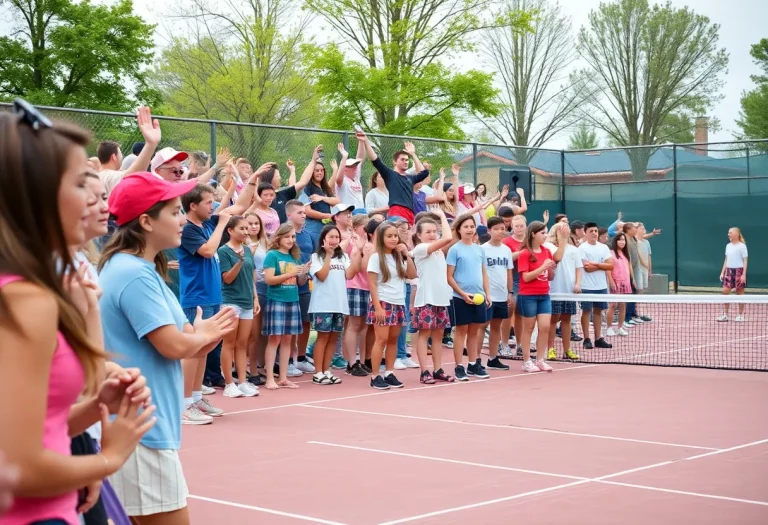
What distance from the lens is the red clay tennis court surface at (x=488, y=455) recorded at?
6.17 m

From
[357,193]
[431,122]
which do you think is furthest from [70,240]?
[431,122]

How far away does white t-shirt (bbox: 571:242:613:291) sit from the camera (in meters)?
15.9

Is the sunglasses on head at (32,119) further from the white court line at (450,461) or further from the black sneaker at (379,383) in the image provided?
the black sneaker at (379,383)

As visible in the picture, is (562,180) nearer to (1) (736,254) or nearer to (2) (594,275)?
(1) (736,254)

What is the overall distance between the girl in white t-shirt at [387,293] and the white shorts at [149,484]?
814cm

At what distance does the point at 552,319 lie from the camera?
14.5m

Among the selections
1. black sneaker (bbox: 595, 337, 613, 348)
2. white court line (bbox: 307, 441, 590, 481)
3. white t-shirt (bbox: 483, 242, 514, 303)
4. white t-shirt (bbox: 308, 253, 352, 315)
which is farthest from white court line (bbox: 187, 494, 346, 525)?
black sneaker (bbox: 595, 337, 613, 348)

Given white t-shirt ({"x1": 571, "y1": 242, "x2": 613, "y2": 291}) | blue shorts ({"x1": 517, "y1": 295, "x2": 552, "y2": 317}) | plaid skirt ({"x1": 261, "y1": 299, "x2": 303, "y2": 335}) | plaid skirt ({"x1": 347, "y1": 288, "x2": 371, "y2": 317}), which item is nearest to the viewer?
plaid skirt ({"x1": 261, "y1": 299, "x2": 303, "y2": 335})

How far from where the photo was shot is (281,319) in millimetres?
11547

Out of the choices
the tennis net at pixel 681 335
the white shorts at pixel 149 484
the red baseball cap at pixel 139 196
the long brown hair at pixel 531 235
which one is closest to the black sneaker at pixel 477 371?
the long brown hair at pixel 531 235

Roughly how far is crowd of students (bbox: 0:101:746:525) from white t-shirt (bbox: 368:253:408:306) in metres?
0.03

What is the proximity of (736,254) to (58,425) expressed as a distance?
20.9m

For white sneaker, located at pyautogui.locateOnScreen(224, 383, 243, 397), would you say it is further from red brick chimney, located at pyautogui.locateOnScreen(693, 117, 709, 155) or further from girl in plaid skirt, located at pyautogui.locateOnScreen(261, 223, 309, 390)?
red brick chimney, located at pyautogui.locateOnScreen(693, 117, 709, 155)

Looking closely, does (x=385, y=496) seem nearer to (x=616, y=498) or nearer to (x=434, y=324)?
(x=616, y=498)
